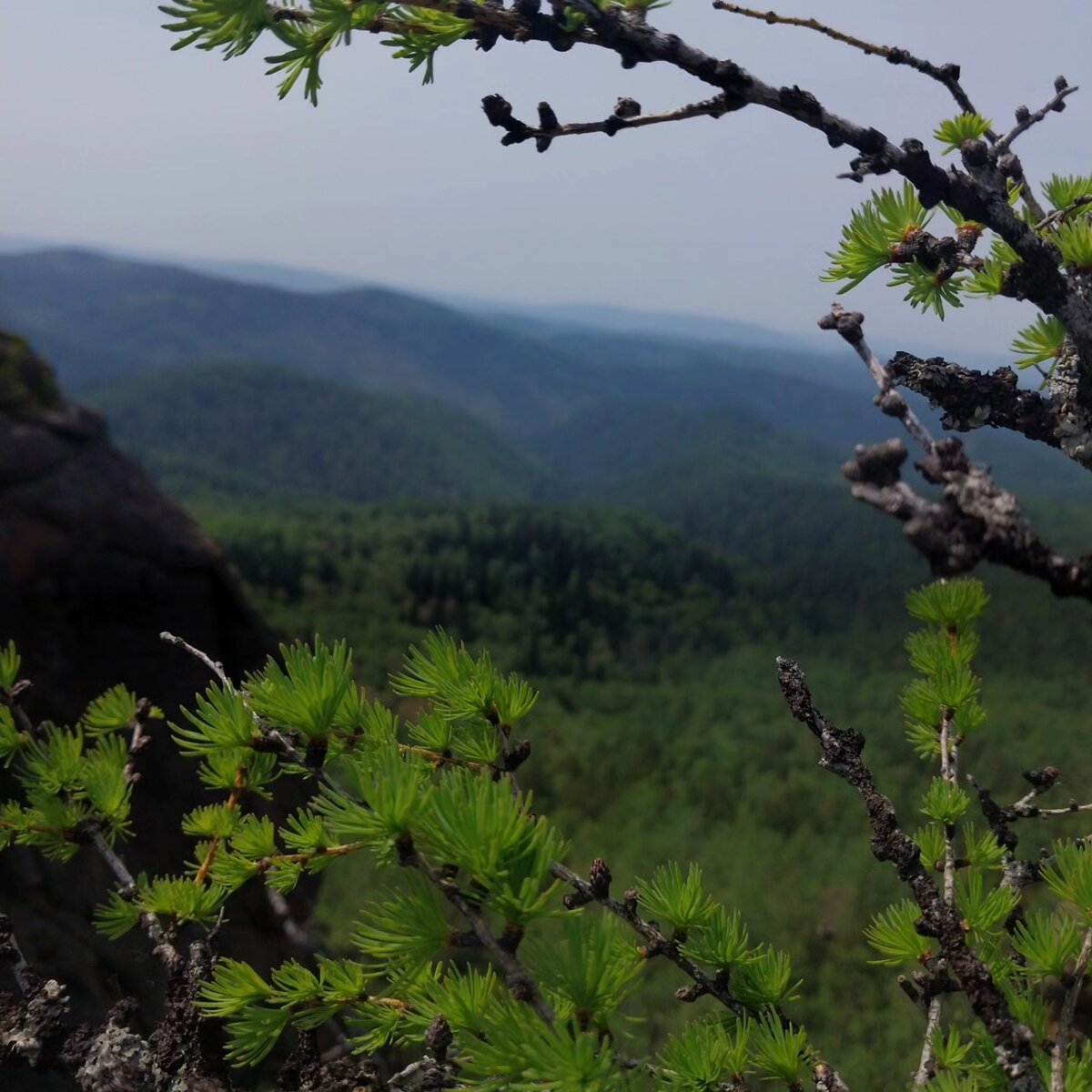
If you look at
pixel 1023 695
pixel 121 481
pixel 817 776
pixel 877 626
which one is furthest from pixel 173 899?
pixel 877 626

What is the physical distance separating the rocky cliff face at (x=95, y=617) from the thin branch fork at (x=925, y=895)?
3.47 metres

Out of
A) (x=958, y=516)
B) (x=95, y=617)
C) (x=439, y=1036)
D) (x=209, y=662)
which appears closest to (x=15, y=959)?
(x=209, y=662)

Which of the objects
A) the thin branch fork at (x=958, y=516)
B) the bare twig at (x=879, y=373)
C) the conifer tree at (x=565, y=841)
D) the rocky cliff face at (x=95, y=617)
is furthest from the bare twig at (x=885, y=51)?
the rocky cliff face at (x=95, y=617)

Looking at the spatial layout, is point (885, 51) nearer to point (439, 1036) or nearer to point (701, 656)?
point (439, 1036)

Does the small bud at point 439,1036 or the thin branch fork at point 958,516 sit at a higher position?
the thin branch fork at point 958,516

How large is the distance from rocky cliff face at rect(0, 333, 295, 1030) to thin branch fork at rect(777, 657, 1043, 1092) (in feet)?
11.4

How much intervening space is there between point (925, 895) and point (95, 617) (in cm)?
624

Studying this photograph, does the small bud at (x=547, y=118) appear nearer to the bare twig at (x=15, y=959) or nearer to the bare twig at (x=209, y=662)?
the bare twig at (x=209, y=662)

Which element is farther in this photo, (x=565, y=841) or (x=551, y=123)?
(x=551, y=123)

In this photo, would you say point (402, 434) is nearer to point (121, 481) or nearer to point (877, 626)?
point (877, 626)

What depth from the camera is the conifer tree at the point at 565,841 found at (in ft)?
2.84

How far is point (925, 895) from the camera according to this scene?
3.36 feet

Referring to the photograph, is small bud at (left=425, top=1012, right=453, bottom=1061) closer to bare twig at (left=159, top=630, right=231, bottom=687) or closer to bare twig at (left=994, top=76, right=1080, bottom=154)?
bare twig at (left=159, top=630, right=231, bottom=687)

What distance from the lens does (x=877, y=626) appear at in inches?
926
